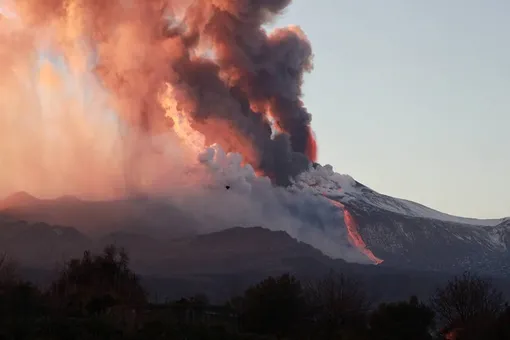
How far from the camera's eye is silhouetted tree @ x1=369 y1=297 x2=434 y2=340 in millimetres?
45812

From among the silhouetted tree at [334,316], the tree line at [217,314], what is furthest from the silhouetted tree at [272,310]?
the silhouetted tree at [334,316]

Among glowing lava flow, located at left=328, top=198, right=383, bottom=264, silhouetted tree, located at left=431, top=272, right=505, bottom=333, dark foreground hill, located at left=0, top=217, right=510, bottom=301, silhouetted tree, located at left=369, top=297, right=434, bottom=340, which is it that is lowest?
silhouetted tree, located at left=369, top=297, right=434, bottom=340

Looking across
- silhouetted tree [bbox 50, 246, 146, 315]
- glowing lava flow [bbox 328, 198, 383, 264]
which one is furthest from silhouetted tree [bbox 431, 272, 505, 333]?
glowing lava flow [bbox 328, 198, 383, 264]

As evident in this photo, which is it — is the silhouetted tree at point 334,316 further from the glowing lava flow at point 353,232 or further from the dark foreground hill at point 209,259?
the glowing lava flow at point 353,232

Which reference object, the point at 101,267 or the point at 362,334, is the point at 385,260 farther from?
the point at 362,334

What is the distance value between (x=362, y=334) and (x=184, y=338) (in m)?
12.7

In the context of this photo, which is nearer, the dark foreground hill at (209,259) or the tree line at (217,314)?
the tree line at (217,314)

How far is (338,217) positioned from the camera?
18500 cm

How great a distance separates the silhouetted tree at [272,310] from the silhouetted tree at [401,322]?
4640 millimetres

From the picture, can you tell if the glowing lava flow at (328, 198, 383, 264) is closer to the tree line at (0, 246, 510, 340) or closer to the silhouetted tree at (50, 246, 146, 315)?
the tree line at (0, 246, 510, 340)

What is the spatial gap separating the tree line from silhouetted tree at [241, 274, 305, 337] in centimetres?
6

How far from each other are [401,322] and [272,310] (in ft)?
24.4

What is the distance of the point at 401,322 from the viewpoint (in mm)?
46969

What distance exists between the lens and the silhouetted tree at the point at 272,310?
4809 centimetres
